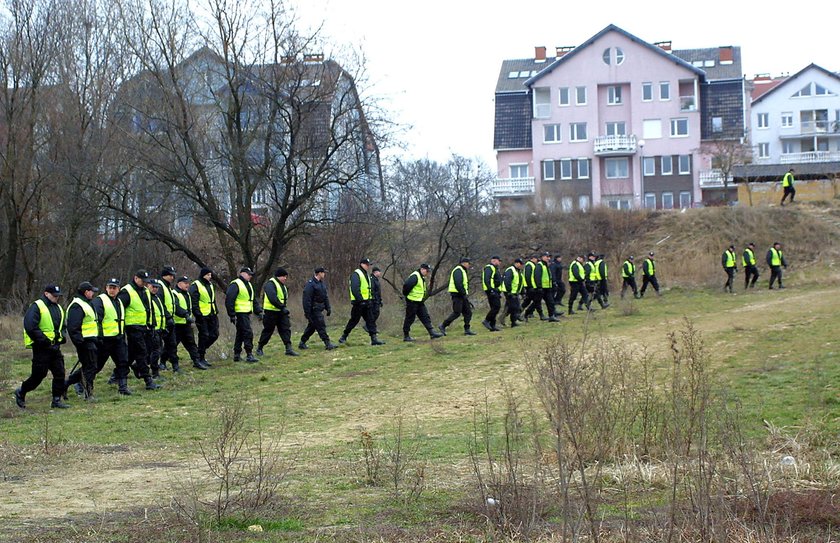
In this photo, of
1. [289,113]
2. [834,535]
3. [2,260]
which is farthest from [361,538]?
[2,260]

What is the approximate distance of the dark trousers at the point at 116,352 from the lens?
56.2 ft

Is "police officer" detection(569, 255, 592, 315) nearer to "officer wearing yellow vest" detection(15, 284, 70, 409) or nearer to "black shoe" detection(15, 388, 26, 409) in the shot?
"officer wearing yellow vest" detection(15, 284, 70, 409)

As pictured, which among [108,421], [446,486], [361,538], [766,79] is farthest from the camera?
[766,79]

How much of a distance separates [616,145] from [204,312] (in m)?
51.1

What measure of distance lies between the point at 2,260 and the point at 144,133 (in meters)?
10.3

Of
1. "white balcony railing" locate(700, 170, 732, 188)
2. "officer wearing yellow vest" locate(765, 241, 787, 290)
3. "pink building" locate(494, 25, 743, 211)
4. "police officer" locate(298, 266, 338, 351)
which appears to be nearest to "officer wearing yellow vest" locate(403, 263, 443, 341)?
"police officer" locate(298, 266, 338, 351)

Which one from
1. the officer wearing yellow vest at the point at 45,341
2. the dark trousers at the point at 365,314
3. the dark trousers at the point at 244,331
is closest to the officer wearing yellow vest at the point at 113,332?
the officer wearing yellow vest at the point at 45,341

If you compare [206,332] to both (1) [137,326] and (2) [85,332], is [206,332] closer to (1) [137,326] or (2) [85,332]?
(1) [137,326]

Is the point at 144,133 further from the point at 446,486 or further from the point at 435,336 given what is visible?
the point at 446,486

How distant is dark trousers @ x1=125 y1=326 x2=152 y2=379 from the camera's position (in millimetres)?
17734

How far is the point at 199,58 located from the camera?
34531 millimetres

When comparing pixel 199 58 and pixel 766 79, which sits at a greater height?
pixel 766 79

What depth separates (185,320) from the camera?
20016 mm

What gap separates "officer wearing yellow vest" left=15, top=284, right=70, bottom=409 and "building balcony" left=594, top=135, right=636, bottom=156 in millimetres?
55363
